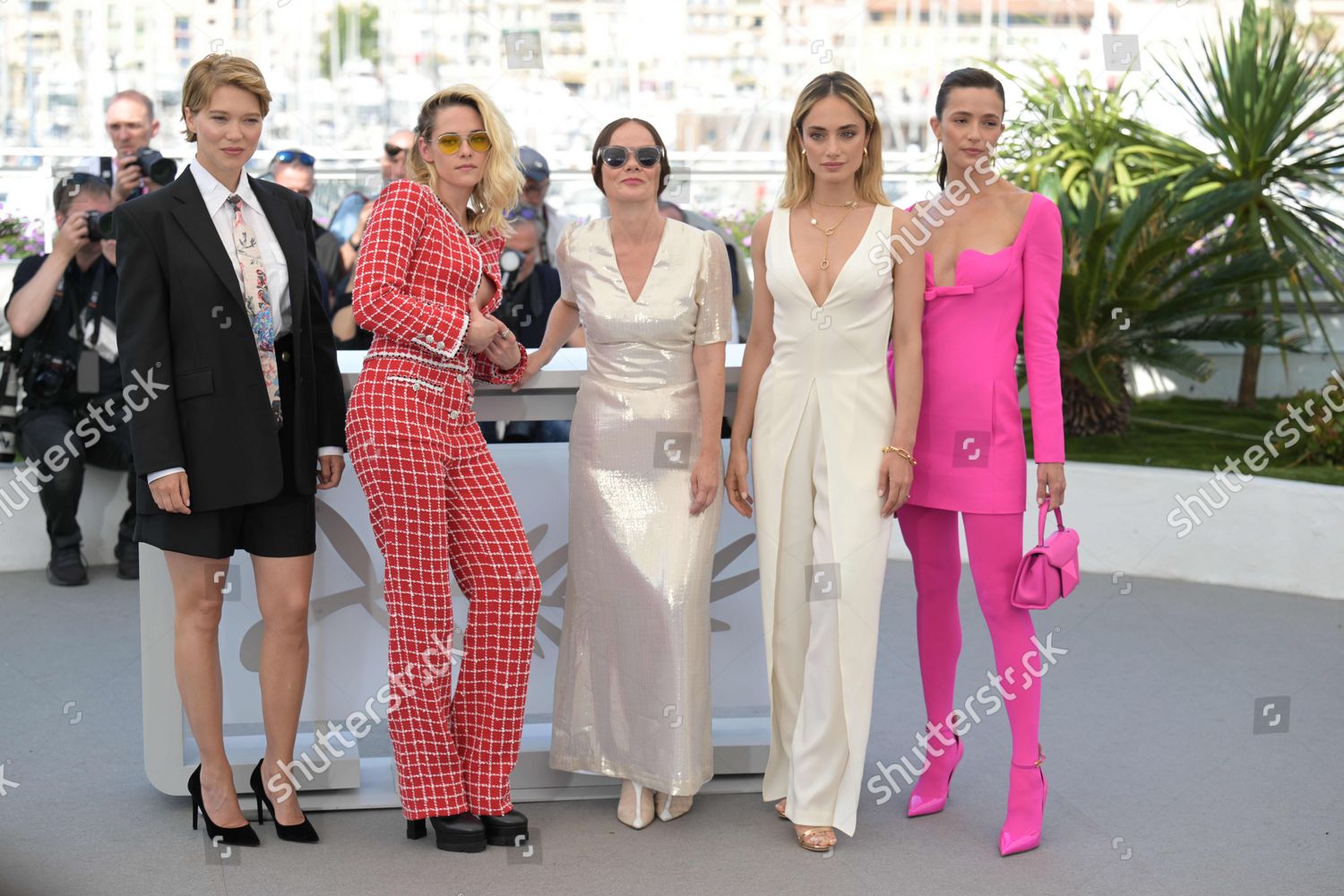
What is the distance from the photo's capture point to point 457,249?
279cm

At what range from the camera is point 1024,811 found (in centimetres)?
291

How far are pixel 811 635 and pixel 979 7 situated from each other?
32.5 ft

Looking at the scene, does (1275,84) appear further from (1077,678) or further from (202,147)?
(202,147)

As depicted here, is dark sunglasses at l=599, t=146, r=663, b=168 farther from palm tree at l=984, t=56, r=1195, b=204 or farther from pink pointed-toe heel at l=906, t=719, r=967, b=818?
palm tree at l=984, t=56, r=1195, b=204

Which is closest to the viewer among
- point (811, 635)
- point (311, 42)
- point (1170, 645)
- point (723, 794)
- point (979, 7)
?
point (811, 635)

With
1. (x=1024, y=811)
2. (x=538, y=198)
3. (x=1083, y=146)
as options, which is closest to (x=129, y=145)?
(x=538, y=198)

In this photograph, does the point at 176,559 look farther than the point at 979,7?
No

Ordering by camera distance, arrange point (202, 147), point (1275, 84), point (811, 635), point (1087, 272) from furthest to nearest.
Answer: point (1275, 84) → point (1087, 272) → point (811, 635) → point (202, 147)

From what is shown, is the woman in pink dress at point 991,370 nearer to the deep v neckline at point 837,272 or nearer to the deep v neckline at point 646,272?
the deep v neckline at point 837,272

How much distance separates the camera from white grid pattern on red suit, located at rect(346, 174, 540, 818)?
2.71m

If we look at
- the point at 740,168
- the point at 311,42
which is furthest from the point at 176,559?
the point at 311,42

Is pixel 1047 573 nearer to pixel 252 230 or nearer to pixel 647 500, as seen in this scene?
pixel 647 500

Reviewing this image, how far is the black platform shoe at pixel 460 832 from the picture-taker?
287 centimetres

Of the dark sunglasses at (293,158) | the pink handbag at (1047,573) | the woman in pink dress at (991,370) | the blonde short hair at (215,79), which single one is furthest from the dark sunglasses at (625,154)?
the dark sunglasses at (293,158)
